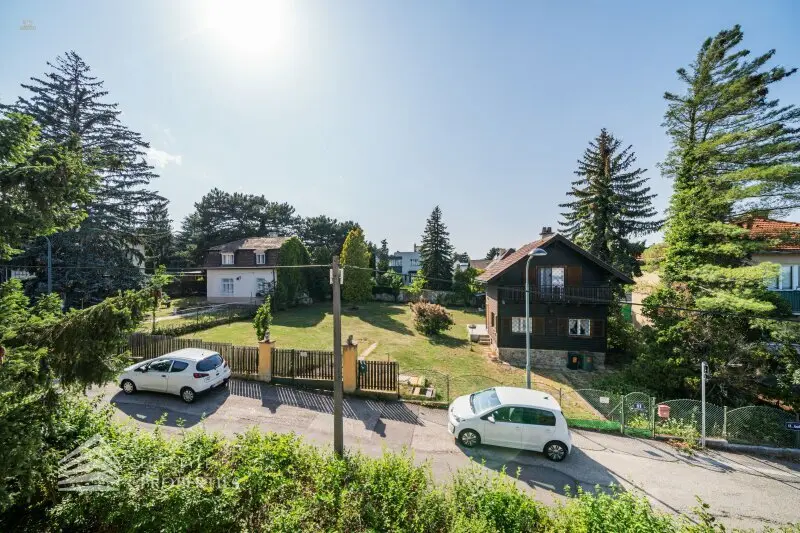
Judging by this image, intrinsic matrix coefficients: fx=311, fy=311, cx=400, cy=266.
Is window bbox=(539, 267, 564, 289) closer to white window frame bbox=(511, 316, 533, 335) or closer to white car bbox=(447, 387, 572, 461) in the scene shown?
white window frame bbox=(511, 316, 533, 335)

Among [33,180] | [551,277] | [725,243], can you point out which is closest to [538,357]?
[551,277]

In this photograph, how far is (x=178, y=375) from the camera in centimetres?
1117

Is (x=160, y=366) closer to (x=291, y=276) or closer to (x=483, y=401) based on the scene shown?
(x=483, y=401)

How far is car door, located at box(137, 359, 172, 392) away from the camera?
37.1 feet

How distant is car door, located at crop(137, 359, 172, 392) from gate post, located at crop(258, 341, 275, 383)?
313 centimetres

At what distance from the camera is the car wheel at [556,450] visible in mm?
9047

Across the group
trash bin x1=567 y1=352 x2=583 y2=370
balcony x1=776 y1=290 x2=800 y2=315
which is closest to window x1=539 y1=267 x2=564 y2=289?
trash bin x1=567 y1=352 x2=583 y2=370

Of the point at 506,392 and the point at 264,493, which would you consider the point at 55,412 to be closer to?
the point at 264,493

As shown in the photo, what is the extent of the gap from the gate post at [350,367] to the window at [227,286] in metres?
25.9

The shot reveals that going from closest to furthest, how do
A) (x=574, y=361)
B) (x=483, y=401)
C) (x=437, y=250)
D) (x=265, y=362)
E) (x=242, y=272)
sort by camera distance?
(x=483, y=401)
(x=265, y=362)
(x=574, y=361)
(x=242, y=272)
(x=437, y=250)

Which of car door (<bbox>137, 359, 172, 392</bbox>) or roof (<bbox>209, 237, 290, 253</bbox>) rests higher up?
roof (<bbox>209, 237, 290, 253</bbox>)

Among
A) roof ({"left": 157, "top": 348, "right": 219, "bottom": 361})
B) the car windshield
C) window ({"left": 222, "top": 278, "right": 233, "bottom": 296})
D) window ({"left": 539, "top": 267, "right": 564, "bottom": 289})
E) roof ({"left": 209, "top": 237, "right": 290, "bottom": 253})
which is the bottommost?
the car windshield

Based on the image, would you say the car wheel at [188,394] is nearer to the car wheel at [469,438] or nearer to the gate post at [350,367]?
the gate post at [350,367]

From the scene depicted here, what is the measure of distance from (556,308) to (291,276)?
957 inches
